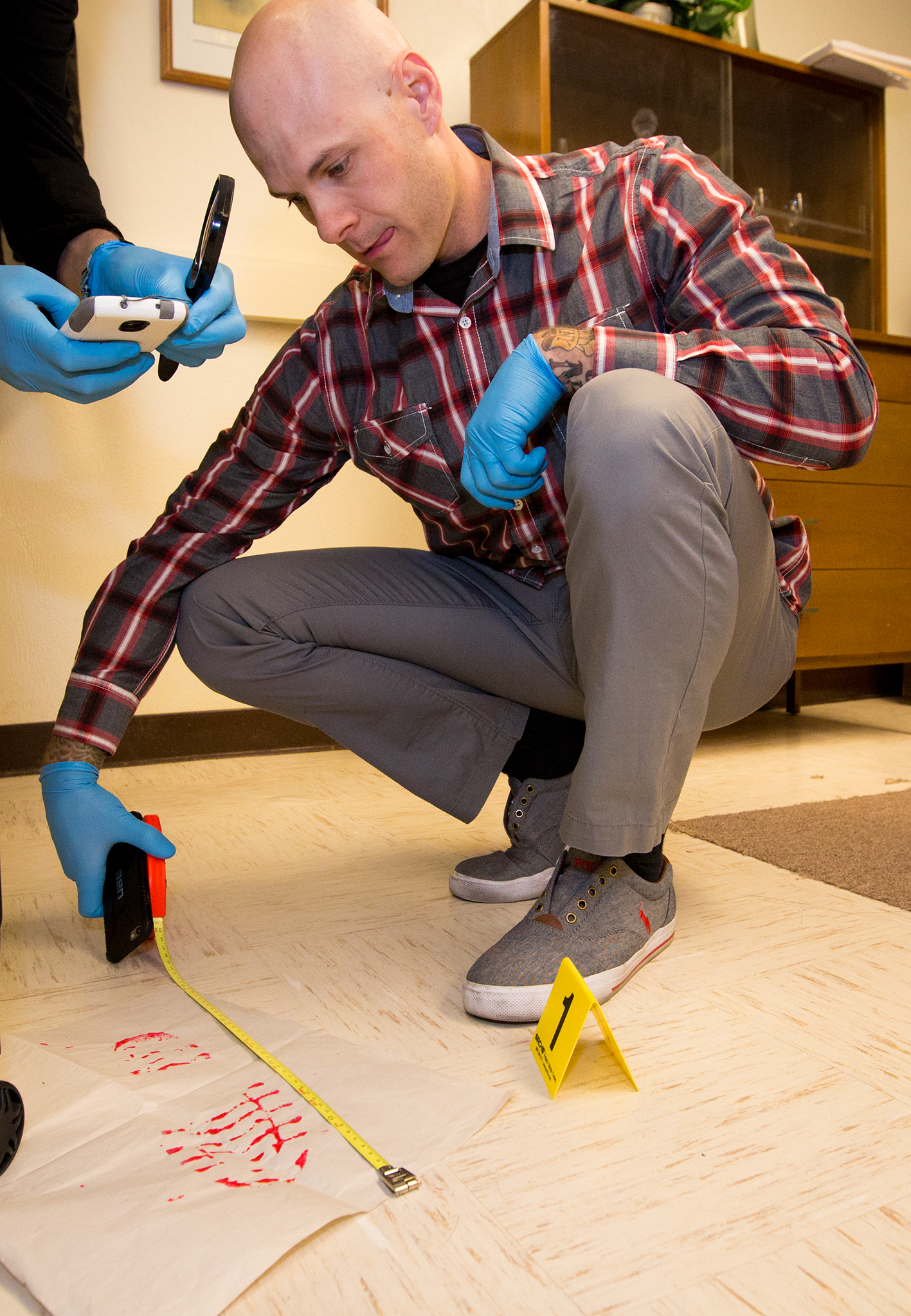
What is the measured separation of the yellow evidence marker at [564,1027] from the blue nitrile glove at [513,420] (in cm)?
44

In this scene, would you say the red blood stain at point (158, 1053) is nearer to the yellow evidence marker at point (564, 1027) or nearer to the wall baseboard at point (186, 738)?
the yellow evidence marker at point (564, 1027)

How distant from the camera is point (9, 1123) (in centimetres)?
61

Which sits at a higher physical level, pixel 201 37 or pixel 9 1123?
pixel 201 37

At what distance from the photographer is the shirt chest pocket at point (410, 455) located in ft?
3.72

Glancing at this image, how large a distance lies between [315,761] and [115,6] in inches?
61.5

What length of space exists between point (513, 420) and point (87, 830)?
0.61 metres

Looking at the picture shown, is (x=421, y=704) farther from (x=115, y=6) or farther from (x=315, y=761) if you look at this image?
(x=115, y=6)

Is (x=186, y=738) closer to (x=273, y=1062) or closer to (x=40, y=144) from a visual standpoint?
(x=40, y=144)

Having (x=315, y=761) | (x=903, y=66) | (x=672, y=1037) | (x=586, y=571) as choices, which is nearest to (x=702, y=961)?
(x=672, y=1037)

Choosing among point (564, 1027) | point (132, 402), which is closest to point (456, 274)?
point (564, 1027)

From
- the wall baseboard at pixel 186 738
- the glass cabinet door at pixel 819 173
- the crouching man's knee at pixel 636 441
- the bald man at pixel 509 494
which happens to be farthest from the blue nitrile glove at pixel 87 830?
the glass cabinet door at pixel 819 173

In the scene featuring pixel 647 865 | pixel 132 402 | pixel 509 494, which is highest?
pixel 132 402

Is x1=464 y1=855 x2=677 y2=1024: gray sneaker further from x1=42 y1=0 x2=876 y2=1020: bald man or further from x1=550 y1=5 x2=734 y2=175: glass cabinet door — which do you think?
x1=550 y1=5 x2=734 y2=175: glass cabinet door

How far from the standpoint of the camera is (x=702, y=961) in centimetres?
96
